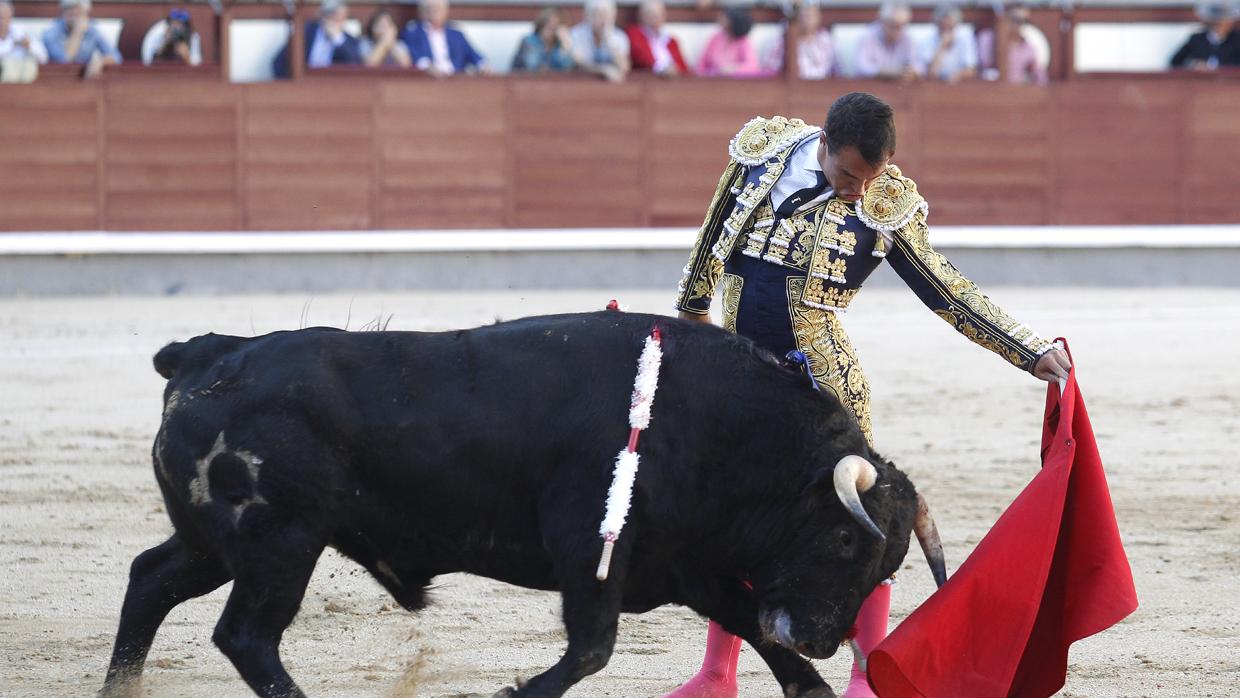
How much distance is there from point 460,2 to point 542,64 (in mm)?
614

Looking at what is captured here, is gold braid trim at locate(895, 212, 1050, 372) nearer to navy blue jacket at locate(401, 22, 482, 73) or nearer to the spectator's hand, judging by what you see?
navy blue jacket at locate(401, 22, 482, 73)

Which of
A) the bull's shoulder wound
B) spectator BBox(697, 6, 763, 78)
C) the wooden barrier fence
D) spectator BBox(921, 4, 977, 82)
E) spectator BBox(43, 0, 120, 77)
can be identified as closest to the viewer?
the bull's shoulder wound

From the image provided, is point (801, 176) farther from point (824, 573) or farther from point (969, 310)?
point (824, 573)

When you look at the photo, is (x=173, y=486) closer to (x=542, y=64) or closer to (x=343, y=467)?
(x=343, y=467)

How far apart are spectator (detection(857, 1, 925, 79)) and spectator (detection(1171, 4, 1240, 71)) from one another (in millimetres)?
1799

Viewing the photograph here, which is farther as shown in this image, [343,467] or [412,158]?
[412,158]

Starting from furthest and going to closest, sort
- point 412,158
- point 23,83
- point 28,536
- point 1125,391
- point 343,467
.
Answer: point 412,158
point 23,83
point 1125,391
point 28,536
point 343,467

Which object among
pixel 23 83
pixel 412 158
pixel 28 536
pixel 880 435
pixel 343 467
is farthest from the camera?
pixel 412 158

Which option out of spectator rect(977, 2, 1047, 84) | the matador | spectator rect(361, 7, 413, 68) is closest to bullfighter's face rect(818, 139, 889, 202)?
the matador

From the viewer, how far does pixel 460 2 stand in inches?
395

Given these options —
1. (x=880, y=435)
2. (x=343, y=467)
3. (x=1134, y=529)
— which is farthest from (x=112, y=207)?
(x=343, y=467)

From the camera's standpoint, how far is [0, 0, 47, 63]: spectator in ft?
30.3

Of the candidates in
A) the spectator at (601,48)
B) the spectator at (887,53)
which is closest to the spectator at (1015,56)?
the spectator at (887,53)

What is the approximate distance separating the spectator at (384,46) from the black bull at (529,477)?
7.20m
